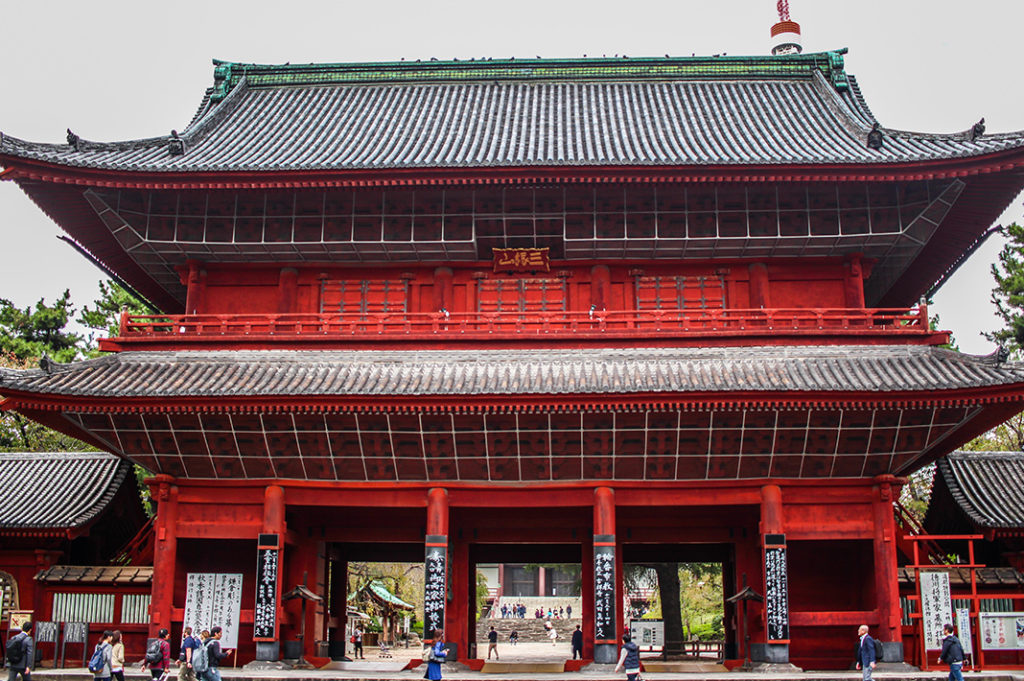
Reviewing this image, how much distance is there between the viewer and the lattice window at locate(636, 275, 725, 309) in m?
25.5

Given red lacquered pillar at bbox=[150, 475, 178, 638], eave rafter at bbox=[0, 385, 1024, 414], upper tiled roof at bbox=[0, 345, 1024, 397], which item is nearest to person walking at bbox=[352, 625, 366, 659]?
red lacquered pillar at bbox=[150, 475, 178, 638]

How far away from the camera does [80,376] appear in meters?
23.0

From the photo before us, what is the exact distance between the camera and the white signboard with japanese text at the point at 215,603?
22.8 m

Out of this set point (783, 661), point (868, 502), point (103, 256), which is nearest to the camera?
point (783, 661)

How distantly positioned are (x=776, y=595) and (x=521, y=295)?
9933mm

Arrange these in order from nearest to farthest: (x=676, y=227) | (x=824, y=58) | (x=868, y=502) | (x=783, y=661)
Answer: (x=783, y=661)
(x=868, y=502)
(x=676, y=227)
(x=824, y=58)

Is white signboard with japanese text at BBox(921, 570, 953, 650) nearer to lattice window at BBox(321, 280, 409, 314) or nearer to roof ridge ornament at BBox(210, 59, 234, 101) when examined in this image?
lattice window at BBox(321, 280, 409, 314)

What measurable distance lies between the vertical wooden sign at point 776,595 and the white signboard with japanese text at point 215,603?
40.9ft

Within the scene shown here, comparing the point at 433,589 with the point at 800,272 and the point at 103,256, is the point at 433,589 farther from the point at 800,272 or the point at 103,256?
the point at 103,256

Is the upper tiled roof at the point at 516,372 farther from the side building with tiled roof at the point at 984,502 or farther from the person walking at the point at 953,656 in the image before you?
the person walking at the point at 953,656

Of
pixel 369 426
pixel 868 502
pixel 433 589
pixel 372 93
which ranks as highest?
pixel 372 93

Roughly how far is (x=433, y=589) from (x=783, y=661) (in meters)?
8.05

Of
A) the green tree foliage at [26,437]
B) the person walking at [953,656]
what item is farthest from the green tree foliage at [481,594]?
the person walking at [953,656]

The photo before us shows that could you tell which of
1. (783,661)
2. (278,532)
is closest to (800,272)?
(783,661)
